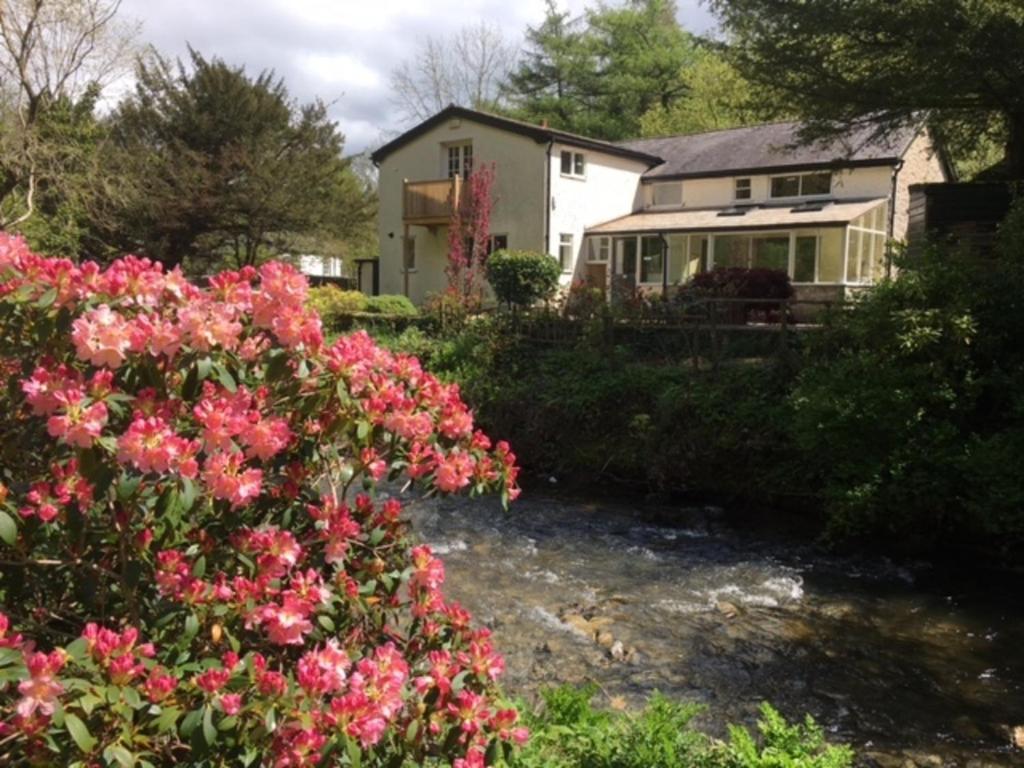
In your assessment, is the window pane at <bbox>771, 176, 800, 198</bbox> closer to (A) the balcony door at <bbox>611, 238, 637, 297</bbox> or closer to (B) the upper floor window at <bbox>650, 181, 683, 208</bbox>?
(B) the upper floor window at <bbox>650, 181, 683, 208</bbox>

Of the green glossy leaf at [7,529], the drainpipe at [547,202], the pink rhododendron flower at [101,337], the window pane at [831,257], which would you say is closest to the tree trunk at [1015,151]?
the window pane at [831,257]

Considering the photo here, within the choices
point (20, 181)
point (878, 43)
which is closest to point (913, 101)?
point (878, 43)

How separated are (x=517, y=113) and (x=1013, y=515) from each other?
42.2 meters

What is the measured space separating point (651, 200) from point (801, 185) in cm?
575

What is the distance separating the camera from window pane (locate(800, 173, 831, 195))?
28.1m

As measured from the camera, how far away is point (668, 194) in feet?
104

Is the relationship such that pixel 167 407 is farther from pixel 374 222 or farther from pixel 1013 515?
pixel 374 222

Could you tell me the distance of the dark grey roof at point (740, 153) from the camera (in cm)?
2692

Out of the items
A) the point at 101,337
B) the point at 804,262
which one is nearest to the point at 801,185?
the point at 804,262

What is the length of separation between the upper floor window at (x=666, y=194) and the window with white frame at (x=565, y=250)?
4.23 metres

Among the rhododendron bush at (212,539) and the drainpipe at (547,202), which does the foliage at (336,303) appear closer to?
the drainpipe at (547,202)

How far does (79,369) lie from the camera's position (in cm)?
240

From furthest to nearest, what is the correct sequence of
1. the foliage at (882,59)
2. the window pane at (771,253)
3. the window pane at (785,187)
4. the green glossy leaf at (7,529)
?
the window pane at (785,187)
the window pane at (771,253)
the foliage at (882,59)
the green glossy leaf at (7,529)

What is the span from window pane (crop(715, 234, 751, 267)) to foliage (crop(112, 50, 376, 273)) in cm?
1663
